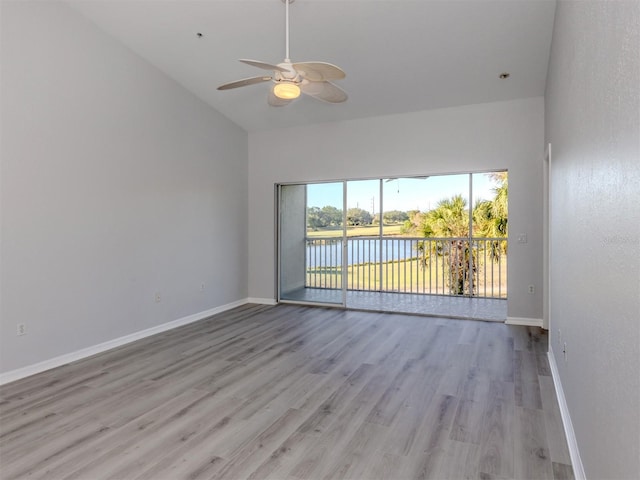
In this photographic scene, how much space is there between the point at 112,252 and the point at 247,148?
119 inches

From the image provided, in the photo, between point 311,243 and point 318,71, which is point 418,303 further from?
point 318,71

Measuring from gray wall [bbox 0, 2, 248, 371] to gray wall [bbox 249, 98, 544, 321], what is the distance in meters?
1.01

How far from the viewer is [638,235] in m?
0.98

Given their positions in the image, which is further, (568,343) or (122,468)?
(568,343)

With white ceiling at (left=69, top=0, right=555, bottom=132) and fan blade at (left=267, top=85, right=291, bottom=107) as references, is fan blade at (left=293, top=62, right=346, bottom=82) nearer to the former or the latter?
fan blade at (left=267, top=85, right=291, bottom=107)

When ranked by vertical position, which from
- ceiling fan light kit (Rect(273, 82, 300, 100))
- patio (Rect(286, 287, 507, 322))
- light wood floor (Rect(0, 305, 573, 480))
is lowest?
light wood floor (Rect(0, 305, 573, 480))

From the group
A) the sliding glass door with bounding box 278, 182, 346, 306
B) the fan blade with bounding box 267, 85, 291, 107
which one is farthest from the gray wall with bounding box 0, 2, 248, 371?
the fan blade with bounding box 267, 85, 291, 107

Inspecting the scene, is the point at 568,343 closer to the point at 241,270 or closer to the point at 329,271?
the point at 329,271

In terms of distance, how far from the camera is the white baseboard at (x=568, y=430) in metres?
1.84

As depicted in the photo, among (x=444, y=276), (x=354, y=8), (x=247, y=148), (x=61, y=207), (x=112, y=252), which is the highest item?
(x=354, y=8)

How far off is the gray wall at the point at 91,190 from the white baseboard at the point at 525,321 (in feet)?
13.3

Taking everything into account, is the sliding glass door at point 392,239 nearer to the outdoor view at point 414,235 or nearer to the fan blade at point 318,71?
the outdoor view at point 414,235

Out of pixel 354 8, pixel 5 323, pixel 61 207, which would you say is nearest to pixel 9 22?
pixel 61 207

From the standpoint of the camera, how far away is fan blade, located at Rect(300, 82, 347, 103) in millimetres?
3118
